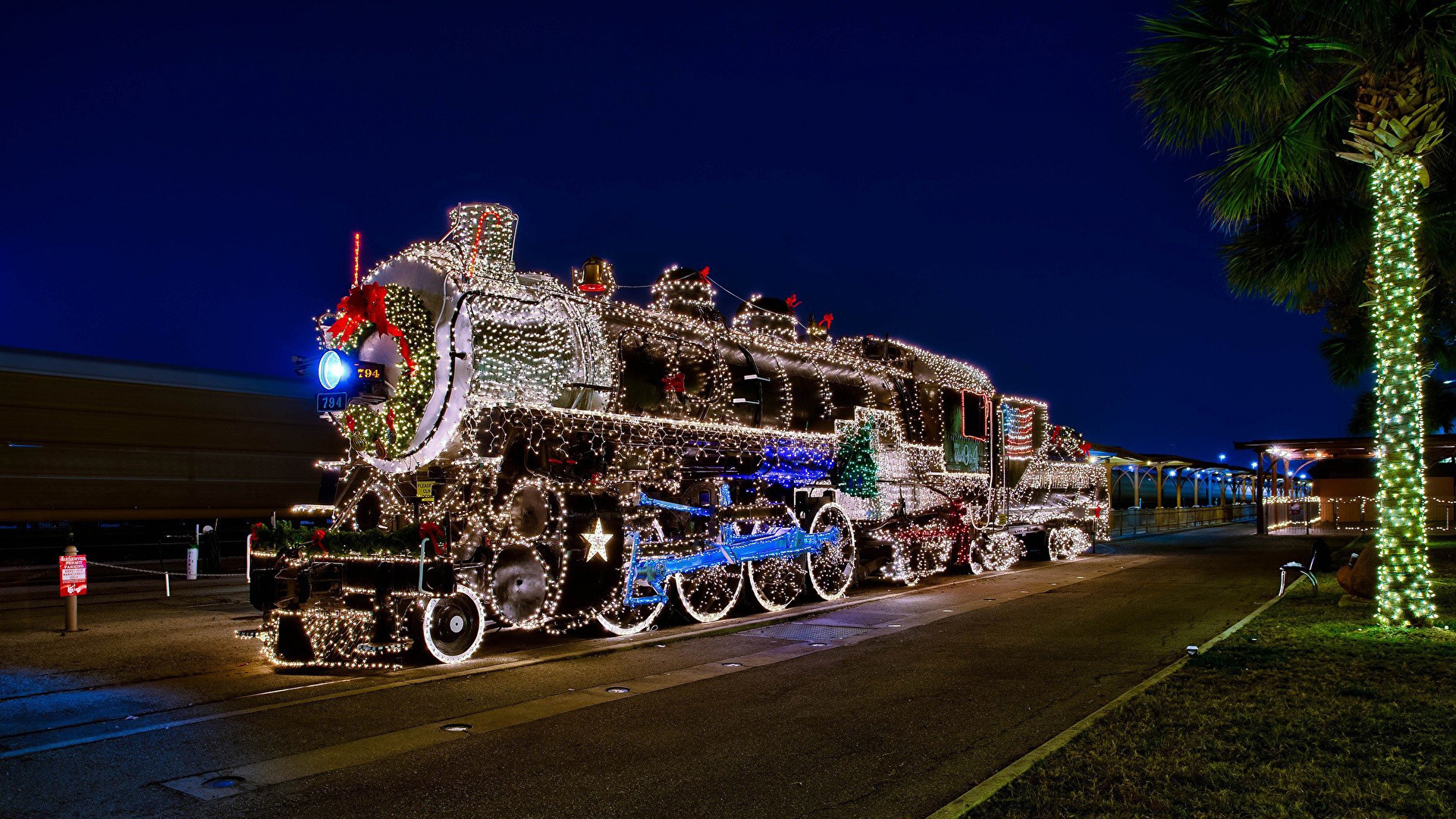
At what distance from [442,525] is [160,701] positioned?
2.37 metres

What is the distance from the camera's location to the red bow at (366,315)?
8.95 m

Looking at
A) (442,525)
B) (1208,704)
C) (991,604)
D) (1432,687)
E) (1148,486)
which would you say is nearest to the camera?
(1208,704)

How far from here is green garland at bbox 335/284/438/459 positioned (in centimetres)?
877

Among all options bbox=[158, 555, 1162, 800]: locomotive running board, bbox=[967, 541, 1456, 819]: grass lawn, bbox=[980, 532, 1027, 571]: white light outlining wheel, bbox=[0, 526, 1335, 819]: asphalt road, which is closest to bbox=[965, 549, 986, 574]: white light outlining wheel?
bbox=[980, 532, 1027, 571]: white light outlining wheel

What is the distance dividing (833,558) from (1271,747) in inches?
305

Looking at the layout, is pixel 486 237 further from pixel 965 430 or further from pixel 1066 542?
pixel 1066 542

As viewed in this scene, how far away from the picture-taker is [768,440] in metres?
11.2

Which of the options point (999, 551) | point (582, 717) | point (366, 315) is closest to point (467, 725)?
point (582, 717)

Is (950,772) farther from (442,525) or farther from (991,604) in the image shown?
(991,604)

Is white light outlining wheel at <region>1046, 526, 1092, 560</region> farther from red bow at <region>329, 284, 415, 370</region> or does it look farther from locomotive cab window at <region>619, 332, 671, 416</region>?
red bow at <region>329, 284, 415, 370</region>

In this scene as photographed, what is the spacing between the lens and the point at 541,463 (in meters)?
8.87

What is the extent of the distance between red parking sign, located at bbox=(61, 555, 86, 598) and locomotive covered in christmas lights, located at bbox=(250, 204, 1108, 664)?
3.00 m

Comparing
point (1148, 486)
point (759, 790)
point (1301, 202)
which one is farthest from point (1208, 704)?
point (1148, 486)

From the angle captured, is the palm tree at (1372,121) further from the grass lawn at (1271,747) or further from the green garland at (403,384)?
the green garland at (403,384)
